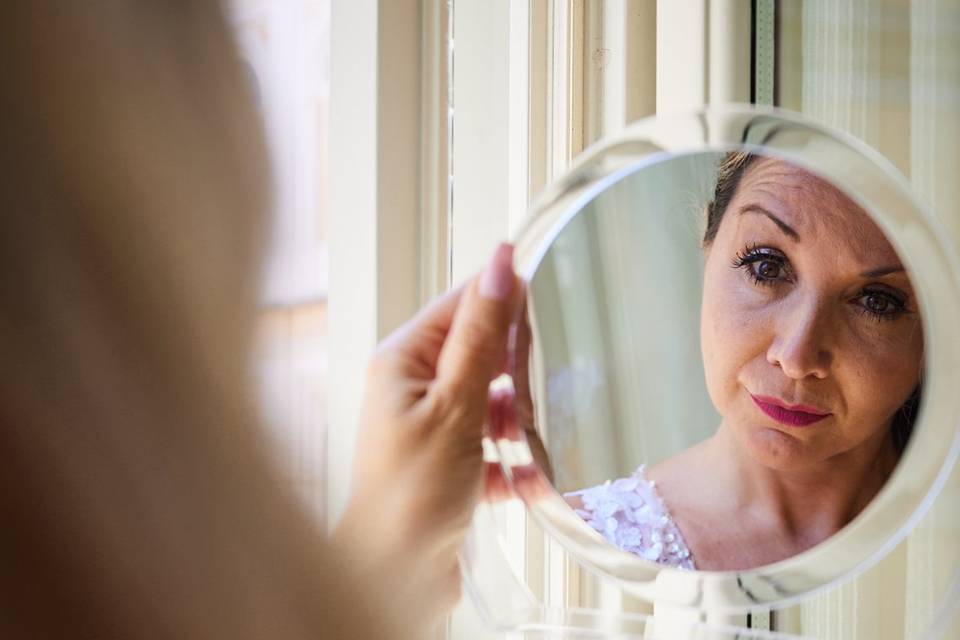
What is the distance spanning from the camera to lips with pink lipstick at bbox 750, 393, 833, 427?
22.8 inches

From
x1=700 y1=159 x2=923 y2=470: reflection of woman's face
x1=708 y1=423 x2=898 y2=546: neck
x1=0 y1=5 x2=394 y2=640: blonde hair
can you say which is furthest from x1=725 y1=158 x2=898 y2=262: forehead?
x1=0 y1=5 x2=394 y2=640: blonde hair

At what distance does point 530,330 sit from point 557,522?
0.40 ft

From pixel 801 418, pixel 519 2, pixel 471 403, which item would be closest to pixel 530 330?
pixel 471 403

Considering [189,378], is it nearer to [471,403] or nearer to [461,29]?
[471,403]

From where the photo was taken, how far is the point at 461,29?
2.76 feet

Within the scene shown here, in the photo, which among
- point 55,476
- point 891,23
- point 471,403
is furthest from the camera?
point 891,23

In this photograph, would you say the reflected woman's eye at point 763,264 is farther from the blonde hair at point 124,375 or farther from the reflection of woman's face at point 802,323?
the blonde hair at point 124,375

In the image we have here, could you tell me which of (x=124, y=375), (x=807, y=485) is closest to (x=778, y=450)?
(x=807, y=485)

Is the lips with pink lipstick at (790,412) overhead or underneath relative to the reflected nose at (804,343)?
underneath

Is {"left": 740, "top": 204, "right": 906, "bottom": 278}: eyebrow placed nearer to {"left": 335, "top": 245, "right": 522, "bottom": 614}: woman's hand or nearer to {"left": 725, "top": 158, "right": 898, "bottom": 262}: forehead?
{"left": 725, "top": 158, "right": 898, "bottom": 262}: forehead

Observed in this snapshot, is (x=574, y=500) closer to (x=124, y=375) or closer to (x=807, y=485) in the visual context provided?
(x=807, y=485)

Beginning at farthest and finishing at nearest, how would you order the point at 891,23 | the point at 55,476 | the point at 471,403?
the point at 891,23 < the point at 471,403 < the point at 55,476

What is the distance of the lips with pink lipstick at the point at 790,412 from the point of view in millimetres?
578

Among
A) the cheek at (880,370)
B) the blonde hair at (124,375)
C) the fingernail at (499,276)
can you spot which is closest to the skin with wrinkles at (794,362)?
the cheek at (880,370)
